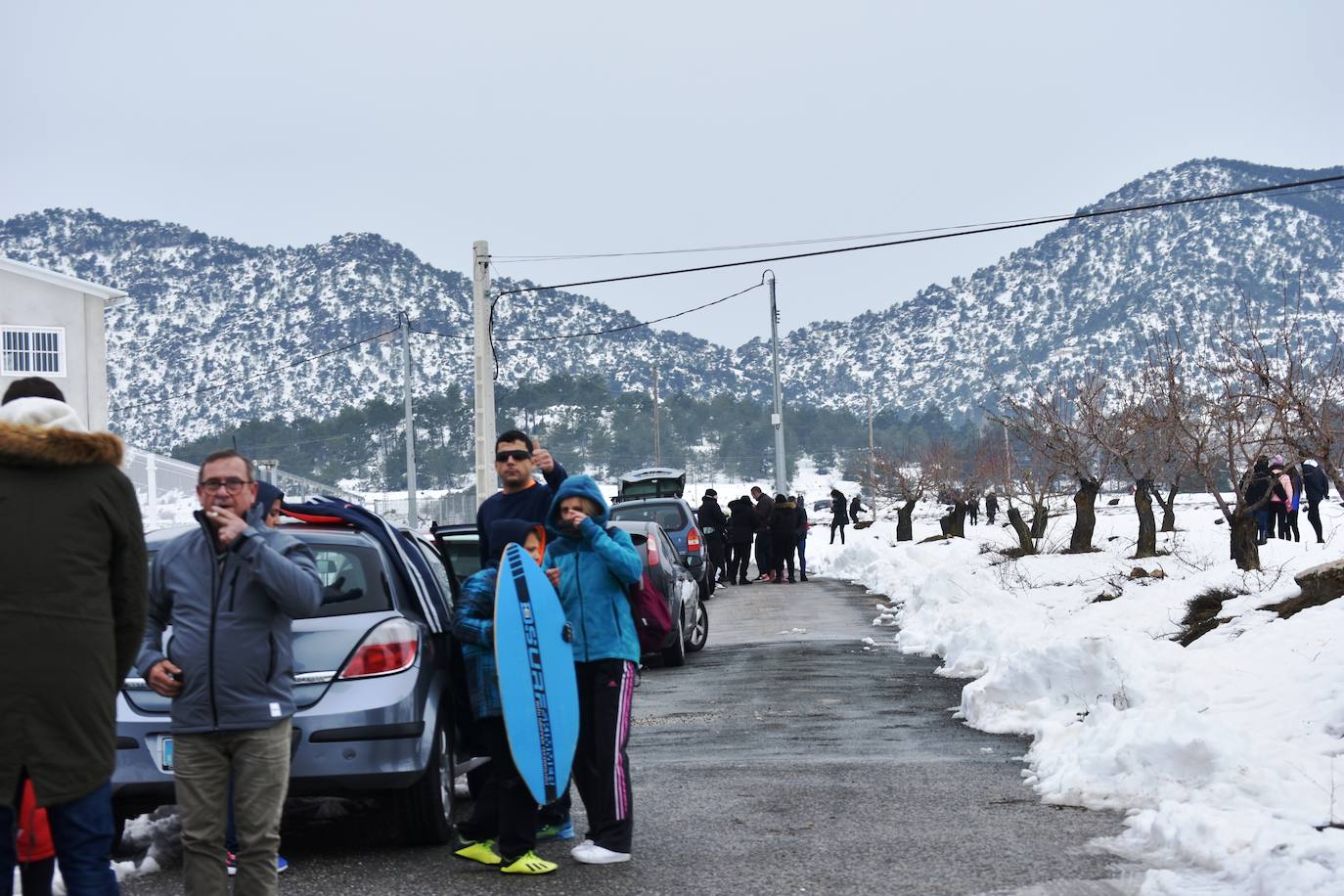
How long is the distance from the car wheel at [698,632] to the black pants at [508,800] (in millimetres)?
9932

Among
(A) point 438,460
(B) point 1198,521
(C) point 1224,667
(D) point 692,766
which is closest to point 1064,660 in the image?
(C) point 1224,667

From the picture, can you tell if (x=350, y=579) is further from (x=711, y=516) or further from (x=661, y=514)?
(x=711, y=516)

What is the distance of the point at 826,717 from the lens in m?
10.8

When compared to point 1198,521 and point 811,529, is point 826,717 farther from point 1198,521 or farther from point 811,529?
point 811,529

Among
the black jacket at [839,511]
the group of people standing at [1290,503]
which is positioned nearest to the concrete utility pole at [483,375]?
the group of people standing at [1290,503]

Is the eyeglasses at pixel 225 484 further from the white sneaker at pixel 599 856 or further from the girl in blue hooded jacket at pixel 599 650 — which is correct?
the white sneaker at pixel 599 856

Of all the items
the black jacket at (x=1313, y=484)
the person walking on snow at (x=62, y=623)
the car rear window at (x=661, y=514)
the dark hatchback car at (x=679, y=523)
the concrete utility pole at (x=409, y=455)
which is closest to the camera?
the person walking on snow at (x=62, y=623)

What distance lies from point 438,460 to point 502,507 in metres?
140

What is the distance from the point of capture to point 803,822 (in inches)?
281

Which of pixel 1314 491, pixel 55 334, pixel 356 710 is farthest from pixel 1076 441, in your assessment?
pixel 55 334

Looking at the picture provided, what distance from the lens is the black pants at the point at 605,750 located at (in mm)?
6367

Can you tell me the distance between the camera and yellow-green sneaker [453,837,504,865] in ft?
20.9

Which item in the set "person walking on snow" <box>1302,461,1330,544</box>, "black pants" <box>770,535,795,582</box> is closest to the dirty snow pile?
"person walking on snow" <box>1302,461,1330,544</box>

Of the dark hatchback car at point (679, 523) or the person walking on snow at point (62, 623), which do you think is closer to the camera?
the person walking on snow at point (62, 623)
